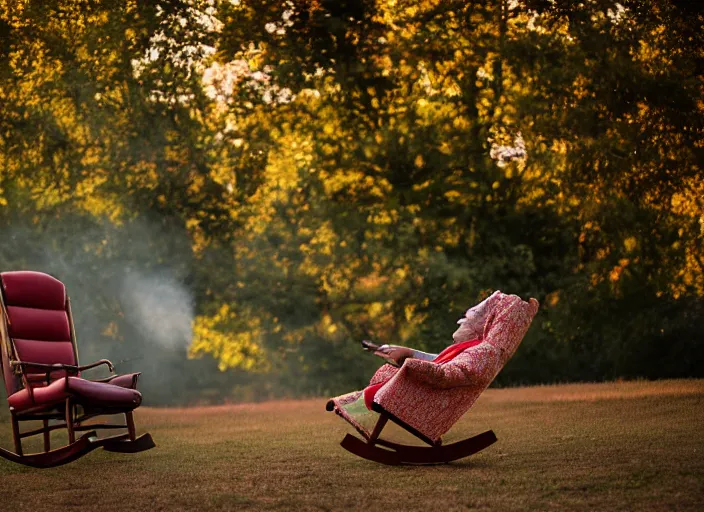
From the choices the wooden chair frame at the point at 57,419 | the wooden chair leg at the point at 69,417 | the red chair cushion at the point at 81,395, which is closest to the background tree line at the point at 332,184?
the wooden chair frame at the point at 57,419

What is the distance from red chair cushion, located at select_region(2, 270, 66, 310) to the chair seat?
0.66 m

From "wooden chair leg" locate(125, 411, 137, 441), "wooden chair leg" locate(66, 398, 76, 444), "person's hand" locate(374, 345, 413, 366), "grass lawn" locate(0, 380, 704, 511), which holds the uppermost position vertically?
"person's hand" locate(374, 345, 413, 366)

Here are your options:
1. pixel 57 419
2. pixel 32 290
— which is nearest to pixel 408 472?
pixel 57 419

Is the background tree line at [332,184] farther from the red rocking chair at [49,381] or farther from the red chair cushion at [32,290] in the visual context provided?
the red rocking chair at [49,381]

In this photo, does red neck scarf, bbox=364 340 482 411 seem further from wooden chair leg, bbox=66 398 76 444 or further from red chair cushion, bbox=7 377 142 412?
wooden chair leg, bbox=66 398 76 444

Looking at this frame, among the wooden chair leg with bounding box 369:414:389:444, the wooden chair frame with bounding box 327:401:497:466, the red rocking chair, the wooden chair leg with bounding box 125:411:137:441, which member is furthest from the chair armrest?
the wooden chair leg with bounding box 369:414:389:444

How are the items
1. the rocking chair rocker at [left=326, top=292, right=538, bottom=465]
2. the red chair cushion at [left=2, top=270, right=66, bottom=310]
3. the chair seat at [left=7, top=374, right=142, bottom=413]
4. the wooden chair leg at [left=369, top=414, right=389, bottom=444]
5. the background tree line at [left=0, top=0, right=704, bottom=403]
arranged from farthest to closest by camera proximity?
1. the background tree line at [left=0, top=0, right=704, bottom=403]
2. the red chair cushion at [left=2, top=270, right=66, bottom=310]
3. the chair seat at [left=7, top=374, right=142, bottom=413]
4. the wooden chair leg at [left=369, top=414, right=389, bottom=444]
5. the rocking chair rocker at [left=326, top=292, right=538, bottom=465]

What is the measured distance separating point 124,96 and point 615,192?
21.1 ft

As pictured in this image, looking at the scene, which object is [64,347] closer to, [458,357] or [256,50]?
[458,357]

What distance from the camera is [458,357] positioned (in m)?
5.36

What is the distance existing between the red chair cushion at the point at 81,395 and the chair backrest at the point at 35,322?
0.17 m

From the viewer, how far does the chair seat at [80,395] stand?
5586mm

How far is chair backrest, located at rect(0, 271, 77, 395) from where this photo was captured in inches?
241

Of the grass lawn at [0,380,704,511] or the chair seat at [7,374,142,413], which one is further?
the chair seat at [7,374,142,413]
